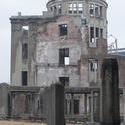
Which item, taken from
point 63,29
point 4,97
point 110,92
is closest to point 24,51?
point 63,29

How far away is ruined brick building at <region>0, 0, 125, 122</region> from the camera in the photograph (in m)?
37.4

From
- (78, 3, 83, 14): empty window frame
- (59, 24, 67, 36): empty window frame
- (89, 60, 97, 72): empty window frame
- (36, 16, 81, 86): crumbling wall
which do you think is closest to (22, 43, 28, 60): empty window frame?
(36, 16, 81, 86): crumbling wall

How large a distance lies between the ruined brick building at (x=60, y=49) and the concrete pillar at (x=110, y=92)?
25373 mm

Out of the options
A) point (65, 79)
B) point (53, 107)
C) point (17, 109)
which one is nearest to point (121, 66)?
point (65, 79)

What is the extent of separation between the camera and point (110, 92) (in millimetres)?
10742

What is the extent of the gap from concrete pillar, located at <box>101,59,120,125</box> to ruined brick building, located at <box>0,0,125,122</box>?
25373 mm

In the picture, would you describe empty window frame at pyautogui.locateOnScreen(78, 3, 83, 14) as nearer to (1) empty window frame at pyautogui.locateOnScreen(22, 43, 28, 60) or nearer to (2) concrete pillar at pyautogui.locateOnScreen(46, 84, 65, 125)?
(1) empty window frame at pyautogui.locateOnScreen(22, 43, 28, 60)

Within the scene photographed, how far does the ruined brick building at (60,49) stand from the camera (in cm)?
3738

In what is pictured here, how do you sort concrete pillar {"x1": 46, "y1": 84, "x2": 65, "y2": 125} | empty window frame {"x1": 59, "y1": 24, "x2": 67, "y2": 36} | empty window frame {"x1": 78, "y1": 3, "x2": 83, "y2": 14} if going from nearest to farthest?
1. concrete pillar {"x1": 46, "y1": 84, "x2": 65, "y2": 125}
2. empty window frame {"x1": 59, "y1": 24, "x2": 67, "y2": 36}
3. empty window frame {"x1": 78, "y1": 3, "x2": 83, "y2": 14}

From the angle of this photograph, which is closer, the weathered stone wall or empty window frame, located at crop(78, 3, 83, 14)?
the weathered stone wall

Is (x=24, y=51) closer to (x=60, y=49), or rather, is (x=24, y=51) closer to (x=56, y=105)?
(x=60, y=49)

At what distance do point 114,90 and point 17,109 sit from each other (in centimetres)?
2740

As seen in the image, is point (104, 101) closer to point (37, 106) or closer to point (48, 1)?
point (37, 106)

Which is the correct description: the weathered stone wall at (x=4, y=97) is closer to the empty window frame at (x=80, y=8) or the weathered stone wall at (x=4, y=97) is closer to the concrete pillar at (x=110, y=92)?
the empty window frame at (x=80, y=8)
